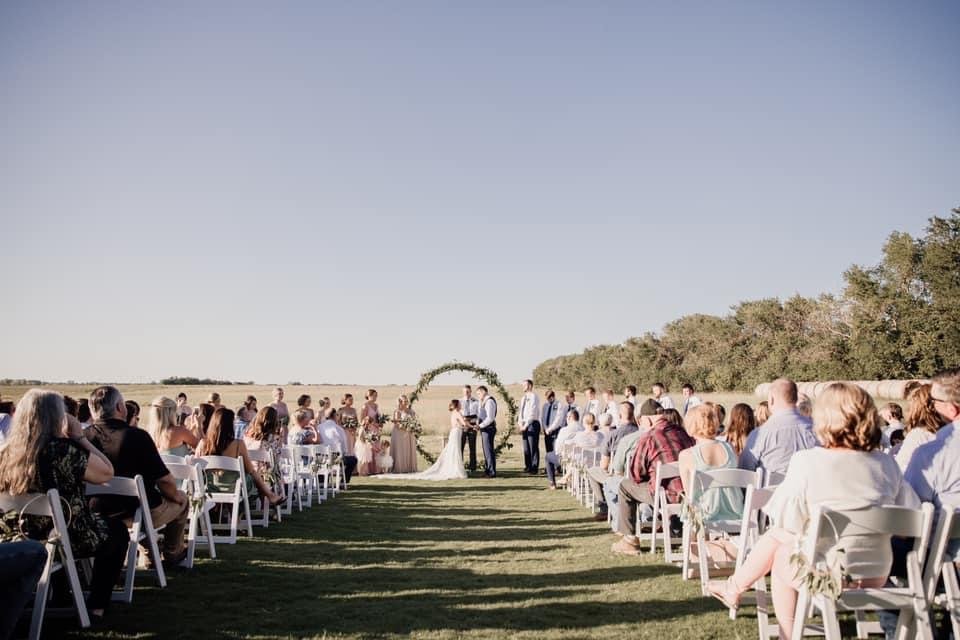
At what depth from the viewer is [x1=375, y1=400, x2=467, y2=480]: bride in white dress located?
58.6ft

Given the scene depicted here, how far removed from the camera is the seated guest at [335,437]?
14.8m

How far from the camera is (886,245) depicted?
134ft

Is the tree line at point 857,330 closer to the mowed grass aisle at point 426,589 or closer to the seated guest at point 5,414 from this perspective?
the mowed grass aisle at point 426,589

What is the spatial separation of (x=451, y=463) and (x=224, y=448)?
10164 mm

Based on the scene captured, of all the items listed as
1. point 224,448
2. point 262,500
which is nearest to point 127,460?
point 224,448

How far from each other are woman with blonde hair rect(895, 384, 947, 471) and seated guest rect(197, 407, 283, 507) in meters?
6.54

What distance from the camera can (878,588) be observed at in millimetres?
4074

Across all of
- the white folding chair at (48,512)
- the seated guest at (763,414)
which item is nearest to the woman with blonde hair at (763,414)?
the seated guest at (763,414)

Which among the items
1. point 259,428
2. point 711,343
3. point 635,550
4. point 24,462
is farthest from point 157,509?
point 711,343

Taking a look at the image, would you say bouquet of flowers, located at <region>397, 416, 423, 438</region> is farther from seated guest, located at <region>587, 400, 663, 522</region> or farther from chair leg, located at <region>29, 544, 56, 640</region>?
chair leg, located at <region>29, 544, 56, 640</region>

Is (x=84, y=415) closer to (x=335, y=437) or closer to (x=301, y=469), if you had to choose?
(x=301, y=469)

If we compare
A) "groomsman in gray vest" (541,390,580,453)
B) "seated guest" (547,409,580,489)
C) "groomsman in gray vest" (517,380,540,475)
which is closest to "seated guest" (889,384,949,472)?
"seated guest" (547,409,580,489)

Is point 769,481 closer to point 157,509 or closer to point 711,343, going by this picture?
point 157,509

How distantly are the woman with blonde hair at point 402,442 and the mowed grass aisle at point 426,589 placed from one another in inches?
329
